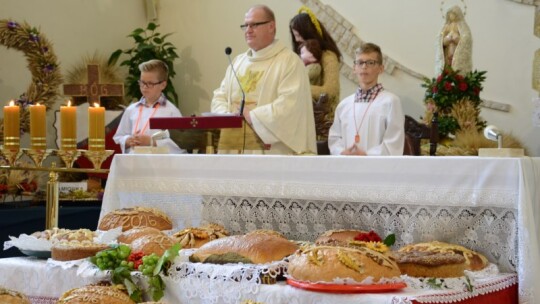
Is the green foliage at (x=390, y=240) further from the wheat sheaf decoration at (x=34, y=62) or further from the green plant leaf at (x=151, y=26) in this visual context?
the green plant leaf at (x=151, y=26)

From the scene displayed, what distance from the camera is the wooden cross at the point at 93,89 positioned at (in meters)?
9.83

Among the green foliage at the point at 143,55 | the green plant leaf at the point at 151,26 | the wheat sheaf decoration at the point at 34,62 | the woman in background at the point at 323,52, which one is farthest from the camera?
the green plant leaf at the point at 151,26

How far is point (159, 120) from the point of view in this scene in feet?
18.4

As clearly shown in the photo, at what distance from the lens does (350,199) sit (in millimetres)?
4645

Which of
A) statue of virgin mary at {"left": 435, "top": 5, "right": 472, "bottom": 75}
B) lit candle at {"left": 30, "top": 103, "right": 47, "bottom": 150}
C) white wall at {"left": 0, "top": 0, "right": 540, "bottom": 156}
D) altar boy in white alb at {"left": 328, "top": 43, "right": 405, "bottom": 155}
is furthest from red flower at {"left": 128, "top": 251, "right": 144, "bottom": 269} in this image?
statue of virgin mary at {"left": 435, "top": 5, "right": 472, "bottom": 75}

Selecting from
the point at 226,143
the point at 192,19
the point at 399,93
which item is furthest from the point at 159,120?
the point at 192,19

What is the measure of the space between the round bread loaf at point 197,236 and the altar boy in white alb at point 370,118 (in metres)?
1.55

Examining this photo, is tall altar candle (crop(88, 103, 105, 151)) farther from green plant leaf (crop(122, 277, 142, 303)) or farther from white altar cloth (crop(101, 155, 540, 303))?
green plant leaf (crop(122, 277, 142, 303))

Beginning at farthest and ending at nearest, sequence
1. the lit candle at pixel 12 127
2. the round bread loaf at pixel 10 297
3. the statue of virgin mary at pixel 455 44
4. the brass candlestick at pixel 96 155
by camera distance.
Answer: the statue of virgin mary at pixel 455 44
the lit candle at pixel 12 127
the brass candlestick at pixel 96 155
the round bread loaf at pixel 10 297

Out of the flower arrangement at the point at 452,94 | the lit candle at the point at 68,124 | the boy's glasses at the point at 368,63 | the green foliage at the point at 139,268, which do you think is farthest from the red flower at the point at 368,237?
the flower arrangement at the point at 452,94

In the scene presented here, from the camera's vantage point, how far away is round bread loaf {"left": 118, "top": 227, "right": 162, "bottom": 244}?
478cm

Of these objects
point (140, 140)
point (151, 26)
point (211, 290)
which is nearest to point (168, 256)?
point (211, 290)

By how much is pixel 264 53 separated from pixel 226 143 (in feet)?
2.76

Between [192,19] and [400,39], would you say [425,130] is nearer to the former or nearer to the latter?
[400,39]
